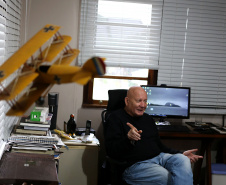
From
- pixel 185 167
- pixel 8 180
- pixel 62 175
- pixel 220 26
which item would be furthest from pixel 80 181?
pixel 220 26

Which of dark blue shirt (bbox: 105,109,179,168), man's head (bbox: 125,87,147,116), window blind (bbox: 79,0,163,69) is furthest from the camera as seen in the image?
window blind (bbox: 79,0,163,69)

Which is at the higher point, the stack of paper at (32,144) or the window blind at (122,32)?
the window blind at (122,32)

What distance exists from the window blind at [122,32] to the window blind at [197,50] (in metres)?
0.13

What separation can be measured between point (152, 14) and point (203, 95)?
3.83 ft

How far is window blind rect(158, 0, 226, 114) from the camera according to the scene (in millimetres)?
4500

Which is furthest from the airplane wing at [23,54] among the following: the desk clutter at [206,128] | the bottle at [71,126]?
the desk clutter at [206,128]

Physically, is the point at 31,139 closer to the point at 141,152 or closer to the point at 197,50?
the point at 141,152

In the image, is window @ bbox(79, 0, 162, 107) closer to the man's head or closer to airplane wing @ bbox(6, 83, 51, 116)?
the man's head

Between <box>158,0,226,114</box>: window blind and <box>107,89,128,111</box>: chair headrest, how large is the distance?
1048mm

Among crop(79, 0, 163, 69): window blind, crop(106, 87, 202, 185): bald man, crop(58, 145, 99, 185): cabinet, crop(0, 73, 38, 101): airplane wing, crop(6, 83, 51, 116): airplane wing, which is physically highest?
crop(79, 0, 163, 69): window blind

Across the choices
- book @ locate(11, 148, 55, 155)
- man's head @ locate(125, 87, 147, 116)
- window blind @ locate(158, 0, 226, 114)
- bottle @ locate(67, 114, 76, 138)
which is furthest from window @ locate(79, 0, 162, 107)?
book @ locate(11, 148, 55, 155)

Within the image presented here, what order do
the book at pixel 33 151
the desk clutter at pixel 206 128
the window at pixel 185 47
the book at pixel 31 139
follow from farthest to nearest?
the window at pixel 185 47
the desk clutter at pixel 206 128
the book at pixel 31 139
the book at pixel 33 151

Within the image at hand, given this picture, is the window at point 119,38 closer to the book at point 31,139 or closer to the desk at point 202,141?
the desk at point 202,141

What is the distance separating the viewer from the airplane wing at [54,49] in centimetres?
110
